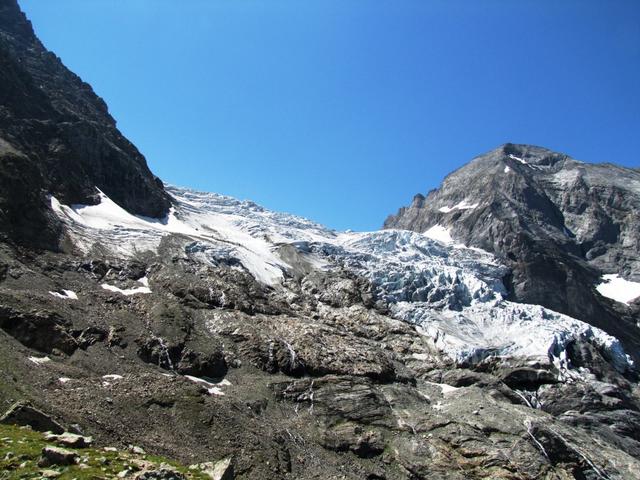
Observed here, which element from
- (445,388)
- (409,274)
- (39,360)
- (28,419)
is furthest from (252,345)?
(409,274)

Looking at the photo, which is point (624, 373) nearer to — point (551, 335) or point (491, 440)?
point (551, 335)

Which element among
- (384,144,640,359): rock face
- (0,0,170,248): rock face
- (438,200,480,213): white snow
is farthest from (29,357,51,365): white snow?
(438,200,480,213): white snow

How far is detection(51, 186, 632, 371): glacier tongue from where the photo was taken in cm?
8388

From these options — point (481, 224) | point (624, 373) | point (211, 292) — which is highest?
point (481, 224)

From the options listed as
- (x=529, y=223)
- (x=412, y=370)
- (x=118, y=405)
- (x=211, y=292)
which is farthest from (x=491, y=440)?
(x=529, y=223)

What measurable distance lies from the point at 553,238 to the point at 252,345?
472 ft

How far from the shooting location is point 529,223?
176125 millimetres

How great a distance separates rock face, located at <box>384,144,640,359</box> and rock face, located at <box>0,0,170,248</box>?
90.3 meters

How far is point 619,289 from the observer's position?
6196 inches

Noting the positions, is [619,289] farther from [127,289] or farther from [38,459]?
[38,459]

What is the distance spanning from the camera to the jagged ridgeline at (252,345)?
41.5m

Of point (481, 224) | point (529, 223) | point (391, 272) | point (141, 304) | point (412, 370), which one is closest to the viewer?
point (141, 304)

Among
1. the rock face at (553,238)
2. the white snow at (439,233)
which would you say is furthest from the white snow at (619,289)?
the white snow at (439,233)

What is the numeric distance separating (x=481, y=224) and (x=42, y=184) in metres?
121
